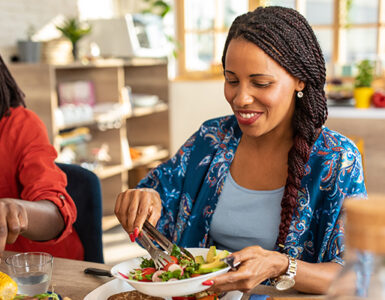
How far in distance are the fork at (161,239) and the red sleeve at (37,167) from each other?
357mm

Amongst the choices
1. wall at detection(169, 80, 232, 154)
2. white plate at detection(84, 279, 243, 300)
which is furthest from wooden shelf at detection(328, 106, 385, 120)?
white plate at detection(84, 279, 243, 300)

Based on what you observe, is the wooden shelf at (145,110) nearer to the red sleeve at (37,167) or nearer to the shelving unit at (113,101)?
the shelving unit at (113,101)

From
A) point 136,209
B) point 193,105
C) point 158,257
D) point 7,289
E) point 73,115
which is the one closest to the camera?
point 7,289

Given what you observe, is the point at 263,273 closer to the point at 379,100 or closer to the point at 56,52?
the point at 56,52

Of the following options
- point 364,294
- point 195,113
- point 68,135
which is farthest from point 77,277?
point 195,113

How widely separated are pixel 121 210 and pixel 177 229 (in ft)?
0.99

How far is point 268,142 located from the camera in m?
1.40

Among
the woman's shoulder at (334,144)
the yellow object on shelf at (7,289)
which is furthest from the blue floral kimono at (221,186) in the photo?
the yellow object on shelf at (7,289)

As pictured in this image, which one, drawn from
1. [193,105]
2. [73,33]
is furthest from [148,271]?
[193,105]

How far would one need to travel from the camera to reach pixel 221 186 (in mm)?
1418

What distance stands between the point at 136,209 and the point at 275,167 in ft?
1.34

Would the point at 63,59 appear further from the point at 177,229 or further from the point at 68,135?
the point at 177,229

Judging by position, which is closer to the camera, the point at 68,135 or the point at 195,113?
the point at 68,135

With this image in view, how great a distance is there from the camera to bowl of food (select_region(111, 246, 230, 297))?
831 millimetres
